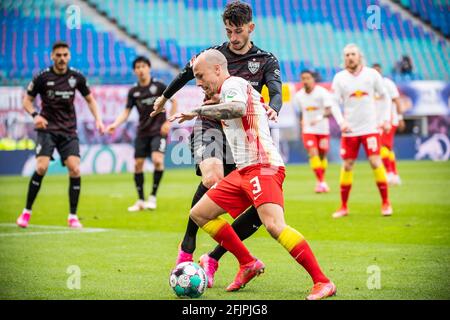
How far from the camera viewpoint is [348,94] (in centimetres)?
1249

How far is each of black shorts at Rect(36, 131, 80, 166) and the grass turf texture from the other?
102cm

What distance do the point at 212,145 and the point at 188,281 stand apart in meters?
1.50

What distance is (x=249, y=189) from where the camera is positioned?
605 centimetres

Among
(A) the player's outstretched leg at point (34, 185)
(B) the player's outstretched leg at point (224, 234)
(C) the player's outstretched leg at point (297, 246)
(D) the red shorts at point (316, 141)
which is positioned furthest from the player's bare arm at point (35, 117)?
(D) the red shorts at point (316, 141)

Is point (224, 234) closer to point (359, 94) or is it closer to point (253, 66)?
point (253, 66)

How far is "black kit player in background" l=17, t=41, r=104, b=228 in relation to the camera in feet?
36.5

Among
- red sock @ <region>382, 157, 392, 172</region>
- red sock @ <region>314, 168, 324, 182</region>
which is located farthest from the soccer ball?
red sock @ <region>382, 157, 392, 172</region>

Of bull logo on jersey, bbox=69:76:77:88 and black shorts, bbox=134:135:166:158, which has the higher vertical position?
bull logo on jersey, bbox=69:76:77:88

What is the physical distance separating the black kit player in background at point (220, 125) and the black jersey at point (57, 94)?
4276mm

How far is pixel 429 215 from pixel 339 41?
62.9 feet

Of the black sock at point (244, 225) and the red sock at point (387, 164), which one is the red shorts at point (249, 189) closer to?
the black sock at point (244, 225)

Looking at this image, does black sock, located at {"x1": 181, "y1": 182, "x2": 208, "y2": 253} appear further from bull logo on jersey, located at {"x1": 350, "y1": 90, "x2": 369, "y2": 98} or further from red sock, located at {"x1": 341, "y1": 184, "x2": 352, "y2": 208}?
bull logo on jersey, located at {"x1": 350, "y1": 90, "x2": 369, "y2": 98}
